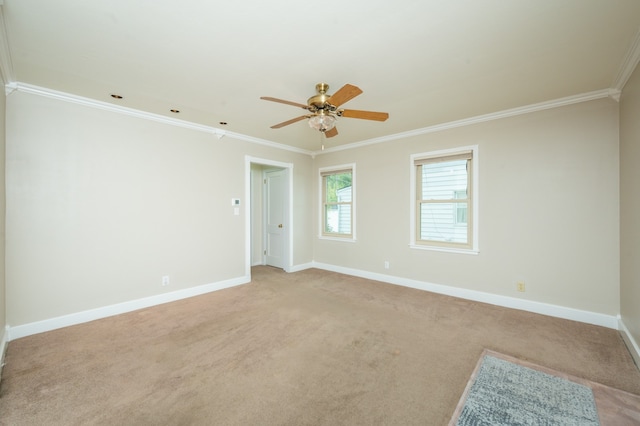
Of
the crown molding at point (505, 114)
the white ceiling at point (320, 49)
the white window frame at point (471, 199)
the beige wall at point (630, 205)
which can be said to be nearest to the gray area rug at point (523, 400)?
the beige wall at point (630, 205)

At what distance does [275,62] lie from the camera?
2354 mm

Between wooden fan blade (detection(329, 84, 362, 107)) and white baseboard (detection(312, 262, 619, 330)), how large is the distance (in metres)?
3.19

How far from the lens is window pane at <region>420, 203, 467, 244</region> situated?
4.09m

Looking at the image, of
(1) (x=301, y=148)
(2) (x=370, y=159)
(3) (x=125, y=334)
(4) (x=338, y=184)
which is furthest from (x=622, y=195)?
(3) (x=125, y=334)

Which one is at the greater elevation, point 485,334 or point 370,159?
point 370,159

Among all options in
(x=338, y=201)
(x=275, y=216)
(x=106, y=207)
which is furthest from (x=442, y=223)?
(x=106, y=207)

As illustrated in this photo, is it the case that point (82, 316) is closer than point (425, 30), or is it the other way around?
point (425, 30)

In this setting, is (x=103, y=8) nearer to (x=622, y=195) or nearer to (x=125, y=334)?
(x=125, y=334)

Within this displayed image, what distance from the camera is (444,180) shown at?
4227 millimetres

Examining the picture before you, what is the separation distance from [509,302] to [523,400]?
2028mm

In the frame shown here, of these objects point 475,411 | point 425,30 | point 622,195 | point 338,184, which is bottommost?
point 475,411

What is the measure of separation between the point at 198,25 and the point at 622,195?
4.21 m

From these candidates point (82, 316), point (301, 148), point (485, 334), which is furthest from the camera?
point (301, 148)

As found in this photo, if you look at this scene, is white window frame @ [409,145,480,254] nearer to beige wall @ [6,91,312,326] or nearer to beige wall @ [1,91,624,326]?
beige wall @ [1,91,624,326]
